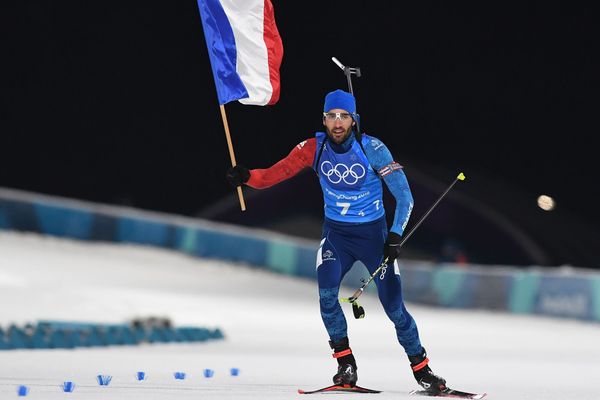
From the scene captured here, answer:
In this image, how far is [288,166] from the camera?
7.87 metres

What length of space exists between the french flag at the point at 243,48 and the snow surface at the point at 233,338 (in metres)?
1.93

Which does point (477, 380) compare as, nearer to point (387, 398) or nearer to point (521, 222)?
point (387, 398)

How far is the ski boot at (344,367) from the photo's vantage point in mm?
7699

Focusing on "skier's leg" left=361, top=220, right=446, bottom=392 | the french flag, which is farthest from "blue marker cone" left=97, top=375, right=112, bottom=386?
the french flag

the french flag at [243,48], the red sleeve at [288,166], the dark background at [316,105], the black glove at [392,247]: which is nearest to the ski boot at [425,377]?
the black glove at [392,247]

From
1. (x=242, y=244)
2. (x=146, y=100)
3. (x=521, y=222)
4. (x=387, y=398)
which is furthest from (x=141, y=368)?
(x=146, y=100)

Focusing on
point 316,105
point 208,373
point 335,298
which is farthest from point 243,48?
point 316,105

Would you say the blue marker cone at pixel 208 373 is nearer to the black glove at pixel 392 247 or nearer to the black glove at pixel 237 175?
the black glove at pixel 237 175

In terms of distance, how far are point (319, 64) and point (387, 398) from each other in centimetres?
2264

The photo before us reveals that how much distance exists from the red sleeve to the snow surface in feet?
4.17

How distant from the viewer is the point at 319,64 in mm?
29250

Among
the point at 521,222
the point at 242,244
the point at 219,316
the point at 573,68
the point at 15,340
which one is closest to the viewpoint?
the point at 15,340

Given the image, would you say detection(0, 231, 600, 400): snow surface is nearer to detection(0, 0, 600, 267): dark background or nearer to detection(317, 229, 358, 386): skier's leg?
detection(317, 229, 358, 386): skier's leg

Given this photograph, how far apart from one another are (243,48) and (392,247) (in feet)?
6.42
